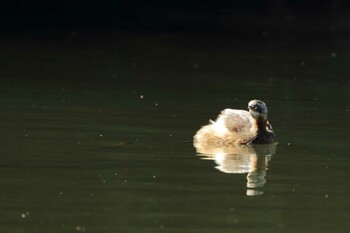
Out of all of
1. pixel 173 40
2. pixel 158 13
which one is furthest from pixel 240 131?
pixel 158 13

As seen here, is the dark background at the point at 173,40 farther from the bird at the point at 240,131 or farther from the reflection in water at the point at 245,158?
the reflection in water at the point at 245,158

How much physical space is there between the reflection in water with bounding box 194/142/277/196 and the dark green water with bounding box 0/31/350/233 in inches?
3.0

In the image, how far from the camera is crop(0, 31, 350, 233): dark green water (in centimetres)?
915

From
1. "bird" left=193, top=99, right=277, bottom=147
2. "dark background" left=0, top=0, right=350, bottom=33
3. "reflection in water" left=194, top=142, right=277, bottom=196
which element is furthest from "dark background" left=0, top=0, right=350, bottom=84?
"reflection in water" left=194, top=142, right=277, bottom=196

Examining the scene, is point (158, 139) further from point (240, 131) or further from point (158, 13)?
point (158, 13)

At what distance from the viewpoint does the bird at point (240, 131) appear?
42.5ft

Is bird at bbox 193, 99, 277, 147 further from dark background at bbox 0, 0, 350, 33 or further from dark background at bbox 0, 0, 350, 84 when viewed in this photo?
dark background at bbox 0, 0, 350, 33

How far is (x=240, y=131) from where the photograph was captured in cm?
1328

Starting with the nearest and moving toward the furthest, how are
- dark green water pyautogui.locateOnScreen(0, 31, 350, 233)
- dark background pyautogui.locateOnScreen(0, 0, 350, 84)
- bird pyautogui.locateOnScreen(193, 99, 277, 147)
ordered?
dark green water pyautogui.locateOnScreen(0, 31, 350, 233) → bird pyautogui.locateOnScreen(193, 99, 277, 147) → dark background pyautogui.locateOnScreen(0, 0, 350, 84)

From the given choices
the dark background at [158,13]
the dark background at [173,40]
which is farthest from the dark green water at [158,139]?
the dark background at [158,13]

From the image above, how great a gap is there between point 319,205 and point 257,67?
424 inches

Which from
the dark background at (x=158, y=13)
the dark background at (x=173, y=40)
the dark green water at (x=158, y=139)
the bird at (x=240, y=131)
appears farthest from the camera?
the dark background at (x=158, y=13)

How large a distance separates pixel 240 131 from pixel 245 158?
113 cm

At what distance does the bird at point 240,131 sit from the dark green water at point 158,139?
0.19 meters
